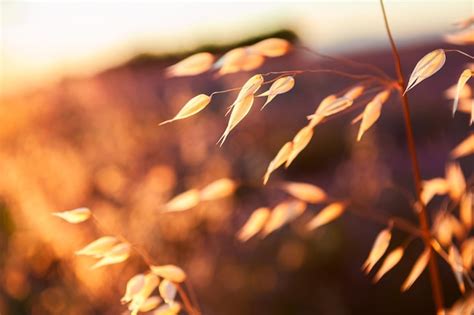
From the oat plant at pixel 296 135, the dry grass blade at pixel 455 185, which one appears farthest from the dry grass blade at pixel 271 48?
the dry grass blade at pixel 455 185

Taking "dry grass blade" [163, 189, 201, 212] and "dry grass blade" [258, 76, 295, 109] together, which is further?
"dry grass blade" [163, 189, 201, 212]

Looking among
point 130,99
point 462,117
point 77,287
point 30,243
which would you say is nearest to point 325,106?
point 77,287

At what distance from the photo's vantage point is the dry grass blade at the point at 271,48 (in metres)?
0.72

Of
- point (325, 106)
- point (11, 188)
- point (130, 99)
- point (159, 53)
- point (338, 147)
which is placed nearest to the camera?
point (325, 106)

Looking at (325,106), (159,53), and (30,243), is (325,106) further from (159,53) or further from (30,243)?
(159,53)

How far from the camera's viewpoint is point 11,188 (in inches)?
99.1

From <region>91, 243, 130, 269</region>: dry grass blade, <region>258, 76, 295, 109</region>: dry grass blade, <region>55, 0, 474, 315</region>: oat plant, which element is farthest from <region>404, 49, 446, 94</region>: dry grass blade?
<region>91, 243, 130, 269</region>: dry grass blade

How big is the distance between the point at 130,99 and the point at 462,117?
297cm

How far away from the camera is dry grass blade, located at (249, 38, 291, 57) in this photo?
0.72 meters

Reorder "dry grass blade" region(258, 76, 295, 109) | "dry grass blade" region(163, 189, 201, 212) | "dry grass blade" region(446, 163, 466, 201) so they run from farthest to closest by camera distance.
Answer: "dry grass blade" region(446, 163, 466, 201), "dry grass blade" region(163, 189, 201, 212), "dry grass blade" region(258, 76, 295, 109)

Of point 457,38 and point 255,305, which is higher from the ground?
point 457,38

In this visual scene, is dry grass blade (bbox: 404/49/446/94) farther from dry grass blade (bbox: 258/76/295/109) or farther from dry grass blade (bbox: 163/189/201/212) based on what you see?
dry grass blade (bbox: 163/189/201/212)

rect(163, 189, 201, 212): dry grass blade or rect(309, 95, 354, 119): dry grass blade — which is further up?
rect(309, 95, 354, 119): dry grass blade

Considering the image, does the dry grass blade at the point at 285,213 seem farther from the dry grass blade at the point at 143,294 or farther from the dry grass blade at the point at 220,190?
the dry grass blade at the point at 143,294
